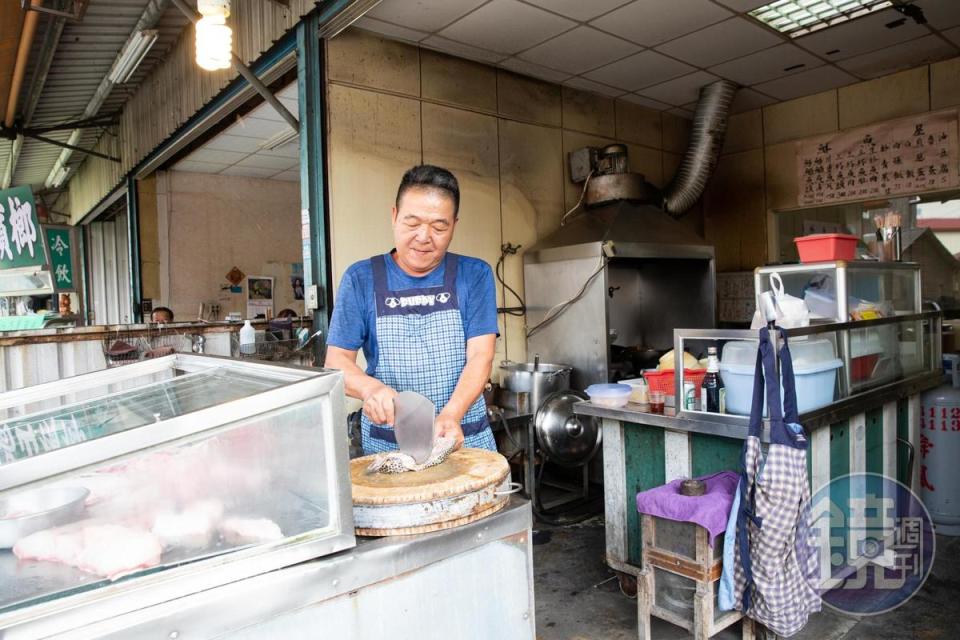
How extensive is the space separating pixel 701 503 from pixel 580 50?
3593 mm

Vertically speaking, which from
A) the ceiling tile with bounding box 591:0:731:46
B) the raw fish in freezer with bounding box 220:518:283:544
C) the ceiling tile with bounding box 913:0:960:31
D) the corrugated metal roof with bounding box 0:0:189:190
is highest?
the corrugated metal roof with bounding box 0:0:189:190

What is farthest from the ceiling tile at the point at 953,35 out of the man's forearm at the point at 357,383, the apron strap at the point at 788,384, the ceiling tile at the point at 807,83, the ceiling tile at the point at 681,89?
the man's forearm at the point at 357,383

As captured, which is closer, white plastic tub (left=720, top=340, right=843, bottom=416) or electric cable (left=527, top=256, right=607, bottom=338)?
white plastic tub (left=720, top=340, right=843, bottom=416)

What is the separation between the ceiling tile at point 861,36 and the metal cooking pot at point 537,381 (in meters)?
3.15

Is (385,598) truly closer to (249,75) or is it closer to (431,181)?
(431,181)

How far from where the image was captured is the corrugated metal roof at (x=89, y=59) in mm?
5496

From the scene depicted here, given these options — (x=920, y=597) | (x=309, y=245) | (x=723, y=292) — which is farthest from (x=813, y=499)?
(x=723, y=292)

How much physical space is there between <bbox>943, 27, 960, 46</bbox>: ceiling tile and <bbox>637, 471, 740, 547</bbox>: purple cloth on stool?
415 cm

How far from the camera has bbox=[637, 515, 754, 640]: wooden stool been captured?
2.53m

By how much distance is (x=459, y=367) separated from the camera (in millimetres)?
2346

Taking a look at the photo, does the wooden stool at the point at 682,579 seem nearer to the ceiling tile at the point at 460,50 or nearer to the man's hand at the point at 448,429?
the man's hand at the point at 448,429

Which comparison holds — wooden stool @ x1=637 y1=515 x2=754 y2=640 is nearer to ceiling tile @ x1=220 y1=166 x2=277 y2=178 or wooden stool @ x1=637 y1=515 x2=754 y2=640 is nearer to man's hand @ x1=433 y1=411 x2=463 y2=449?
man's hand @ x1=433 y1=411 x2=463 y2=449

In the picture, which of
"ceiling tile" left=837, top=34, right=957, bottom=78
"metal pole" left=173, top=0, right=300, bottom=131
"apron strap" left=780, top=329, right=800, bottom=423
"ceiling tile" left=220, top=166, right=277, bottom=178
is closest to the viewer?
"apron strap" left=780, top=329, right=800, bottom=423

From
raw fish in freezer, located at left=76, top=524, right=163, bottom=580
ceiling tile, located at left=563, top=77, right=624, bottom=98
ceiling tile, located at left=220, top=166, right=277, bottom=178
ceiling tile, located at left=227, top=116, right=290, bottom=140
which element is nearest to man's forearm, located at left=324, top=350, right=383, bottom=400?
raw fish in freezer, located at left=76, top=524, right=163, bottom=580
